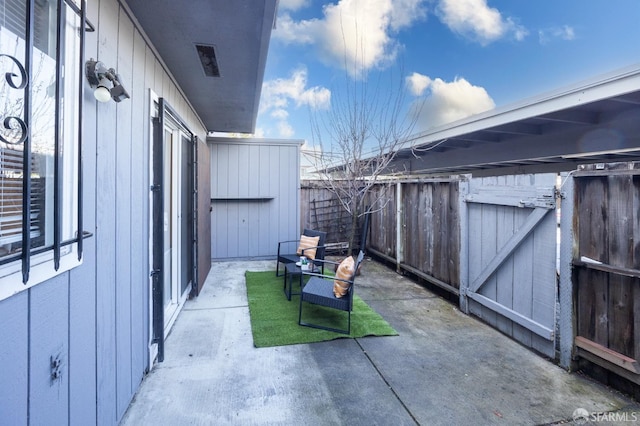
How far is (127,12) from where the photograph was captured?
2078 mm

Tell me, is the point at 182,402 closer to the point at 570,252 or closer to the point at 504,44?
the point at 570,252

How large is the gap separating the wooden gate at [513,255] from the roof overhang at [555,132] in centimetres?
131

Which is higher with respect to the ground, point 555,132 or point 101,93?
point 555,132

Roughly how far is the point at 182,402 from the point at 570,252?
3.18 m

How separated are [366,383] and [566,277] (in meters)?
1.88

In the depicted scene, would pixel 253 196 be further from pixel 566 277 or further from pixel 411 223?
pixel 566 277

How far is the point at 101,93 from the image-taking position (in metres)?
1.58

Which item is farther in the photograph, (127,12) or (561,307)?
(561,307)

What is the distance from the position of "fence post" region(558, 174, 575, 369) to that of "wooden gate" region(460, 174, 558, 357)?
0.07m

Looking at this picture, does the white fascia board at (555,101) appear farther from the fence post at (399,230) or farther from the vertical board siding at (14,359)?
the vertical board siding at (14,359)

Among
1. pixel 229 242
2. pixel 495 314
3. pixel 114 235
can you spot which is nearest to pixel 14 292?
pixel 114 235

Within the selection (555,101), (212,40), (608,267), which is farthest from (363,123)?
(608,267)

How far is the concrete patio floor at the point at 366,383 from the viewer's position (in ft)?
6.73

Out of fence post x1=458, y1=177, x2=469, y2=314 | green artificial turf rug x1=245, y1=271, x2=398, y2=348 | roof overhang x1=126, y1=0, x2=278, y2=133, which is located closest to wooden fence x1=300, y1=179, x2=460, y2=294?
fence post x1=458, y1=177, x2=469, y2=314
